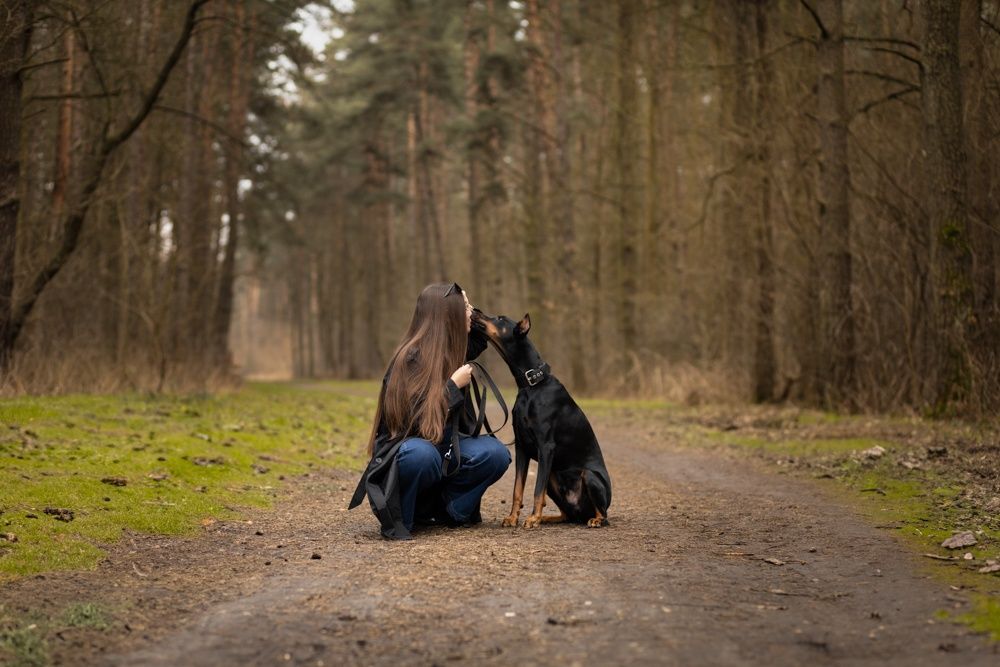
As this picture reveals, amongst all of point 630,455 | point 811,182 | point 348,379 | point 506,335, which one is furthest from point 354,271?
point 506,335

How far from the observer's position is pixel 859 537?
614cm

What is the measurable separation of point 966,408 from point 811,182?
20.8ft

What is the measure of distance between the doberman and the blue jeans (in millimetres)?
193

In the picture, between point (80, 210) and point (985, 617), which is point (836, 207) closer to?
point (985, 617)

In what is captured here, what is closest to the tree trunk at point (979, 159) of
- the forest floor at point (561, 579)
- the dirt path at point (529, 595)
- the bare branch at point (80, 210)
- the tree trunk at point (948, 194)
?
the tree trunk at point (948, 194)

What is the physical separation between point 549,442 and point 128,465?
12.8 feet

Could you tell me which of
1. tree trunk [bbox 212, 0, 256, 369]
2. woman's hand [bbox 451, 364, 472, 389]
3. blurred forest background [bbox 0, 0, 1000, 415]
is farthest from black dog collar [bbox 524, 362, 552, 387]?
tree trunk [bbox 212, 0, 256, 369]

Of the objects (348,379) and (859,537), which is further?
(348,379)

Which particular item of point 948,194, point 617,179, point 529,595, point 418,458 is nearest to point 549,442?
point 418,458

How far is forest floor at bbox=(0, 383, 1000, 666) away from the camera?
3.77m

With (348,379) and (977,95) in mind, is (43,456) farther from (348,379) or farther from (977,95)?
(348,379)

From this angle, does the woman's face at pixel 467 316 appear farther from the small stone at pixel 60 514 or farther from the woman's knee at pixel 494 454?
the small stone at pixel 60 514

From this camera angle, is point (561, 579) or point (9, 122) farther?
point (9, 122)

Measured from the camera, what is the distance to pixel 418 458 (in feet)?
20.5
